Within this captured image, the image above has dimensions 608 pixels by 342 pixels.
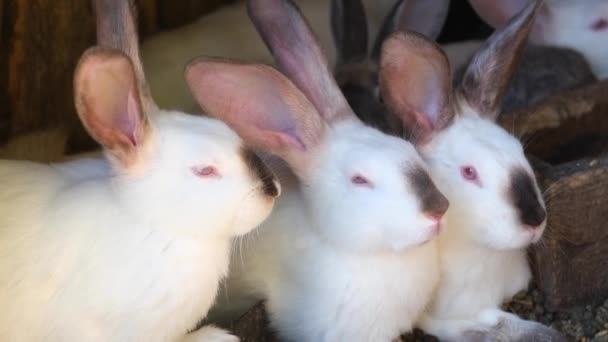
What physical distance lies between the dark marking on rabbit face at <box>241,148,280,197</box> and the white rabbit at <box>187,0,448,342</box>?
213mm

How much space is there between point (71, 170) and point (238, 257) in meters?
0.42

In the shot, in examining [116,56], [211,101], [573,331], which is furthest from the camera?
[573,331]

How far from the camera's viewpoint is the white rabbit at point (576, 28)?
3096 mm

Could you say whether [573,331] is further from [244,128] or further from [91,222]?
[91,222]

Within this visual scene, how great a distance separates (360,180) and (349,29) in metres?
1.00

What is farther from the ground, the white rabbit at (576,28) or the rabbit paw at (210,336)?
the rabbit paw at (210,336)

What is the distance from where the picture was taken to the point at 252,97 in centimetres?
195

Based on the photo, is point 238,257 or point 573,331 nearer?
point 238,257

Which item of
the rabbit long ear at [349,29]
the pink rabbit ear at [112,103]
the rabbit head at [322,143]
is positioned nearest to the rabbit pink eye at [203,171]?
the pink rabbit ear at [112,103]

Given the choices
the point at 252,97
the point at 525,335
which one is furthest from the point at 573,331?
the point at 252,97

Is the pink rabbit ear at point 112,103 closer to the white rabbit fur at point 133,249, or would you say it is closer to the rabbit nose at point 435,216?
the white rabbit fur at point 133,249

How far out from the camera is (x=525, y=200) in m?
1.99

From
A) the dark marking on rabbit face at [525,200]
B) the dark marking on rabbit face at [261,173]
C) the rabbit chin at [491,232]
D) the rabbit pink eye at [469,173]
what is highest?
the dark marking on rabbit face at [261,173]

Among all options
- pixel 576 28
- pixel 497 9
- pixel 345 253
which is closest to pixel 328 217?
pixel 345 253
